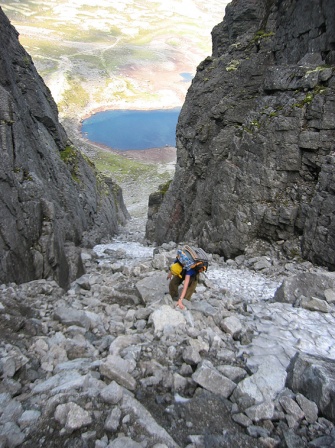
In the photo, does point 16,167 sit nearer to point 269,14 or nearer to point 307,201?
point 307,201

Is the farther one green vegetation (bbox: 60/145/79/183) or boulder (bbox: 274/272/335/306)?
green vegetation (bbox: 60/145/79/183)

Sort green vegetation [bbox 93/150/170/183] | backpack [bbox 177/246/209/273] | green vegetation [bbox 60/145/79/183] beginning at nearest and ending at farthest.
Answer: backpack [bbox 177/246/209/273], green vegetation [bbox 60/145/79/183], green vegetation [bbox 93/150/170/183]

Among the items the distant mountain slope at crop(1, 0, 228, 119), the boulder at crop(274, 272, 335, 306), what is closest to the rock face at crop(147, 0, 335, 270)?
the boulder at crop(274, 272, 335, 306)

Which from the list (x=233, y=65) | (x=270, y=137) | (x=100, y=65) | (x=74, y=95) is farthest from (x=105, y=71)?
→ (x=270, y=137)

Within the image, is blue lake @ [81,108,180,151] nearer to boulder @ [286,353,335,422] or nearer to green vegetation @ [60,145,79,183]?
green vegetation @ [60,145,79,183]

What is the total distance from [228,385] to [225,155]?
2062cm

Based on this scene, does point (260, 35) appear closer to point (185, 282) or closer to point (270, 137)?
point (270, 137)

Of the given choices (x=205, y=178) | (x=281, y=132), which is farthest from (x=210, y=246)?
(x=281, y=132)

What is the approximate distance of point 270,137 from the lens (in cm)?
1962

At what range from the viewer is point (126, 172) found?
3140 inches

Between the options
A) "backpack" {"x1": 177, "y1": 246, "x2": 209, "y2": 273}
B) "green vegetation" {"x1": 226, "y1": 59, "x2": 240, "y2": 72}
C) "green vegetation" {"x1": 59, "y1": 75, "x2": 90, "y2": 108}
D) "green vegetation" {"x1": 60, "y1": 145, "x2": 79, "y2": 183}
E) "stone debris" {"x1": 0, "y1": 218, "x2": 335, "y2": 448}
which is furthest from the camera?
"green vegetation" {"x1": 59, "y1": 75, "x2": 90, "y2": 108}

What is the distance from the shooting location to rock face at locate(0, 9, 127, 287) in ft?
42.5

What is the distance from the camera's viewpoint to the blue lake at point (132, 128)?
101 m

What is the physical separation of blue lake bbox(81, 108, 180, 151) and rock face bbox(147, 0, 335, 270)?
72158 millimetres
